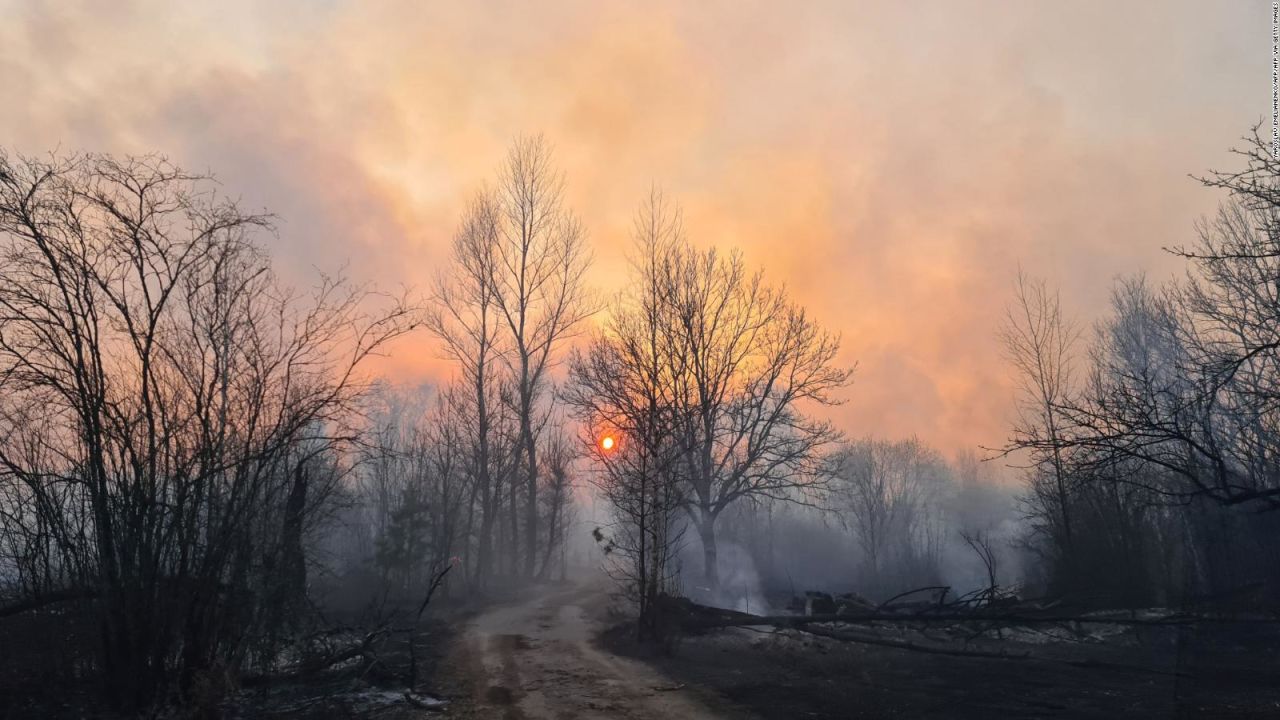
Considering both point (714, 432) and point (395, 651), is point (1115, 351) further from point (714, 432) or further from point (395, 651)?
point (395, 651)

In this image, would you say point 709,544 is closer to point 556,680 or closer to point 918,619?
point 918,619

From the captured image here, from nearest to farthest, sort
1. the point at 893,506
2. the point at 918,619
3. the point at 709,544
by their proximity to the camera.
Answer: the point at 918,619 → the point at 709,544 → the point at 893,506

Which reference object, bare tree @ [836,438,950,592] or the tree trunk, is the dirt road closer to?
the tree trunk

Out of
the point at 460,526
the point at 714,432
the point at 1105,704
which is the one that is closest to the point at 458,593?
the point at 460,526

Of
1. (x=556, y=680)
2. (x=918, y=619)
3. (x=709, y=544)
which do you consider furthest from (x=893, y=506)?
(x=556, y=680)

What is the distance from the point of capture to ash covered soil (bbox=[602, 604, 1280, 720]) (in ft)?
28.8

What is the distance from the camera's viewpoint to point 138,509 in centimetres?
869

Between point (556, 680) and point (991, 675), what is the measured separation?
7.39 meters

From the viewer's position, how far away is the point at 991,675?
11055 mm

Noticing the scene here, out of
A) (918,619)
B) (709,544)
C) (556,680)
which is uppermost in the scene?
(709,544)

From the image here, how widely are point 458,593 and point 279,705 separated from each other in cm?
2206

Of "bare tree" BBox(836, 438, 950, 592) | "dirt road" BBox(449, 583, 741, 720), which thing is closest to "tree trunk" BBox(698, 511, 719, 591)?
"dirt road" BBox(449, 583, 741, 720)

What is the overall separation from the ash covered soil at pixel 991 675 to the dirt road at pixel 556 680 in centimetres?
64

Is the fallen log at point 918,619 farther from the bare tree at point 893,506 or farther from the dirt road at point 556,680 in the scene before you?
the bare tree at point 893,506
